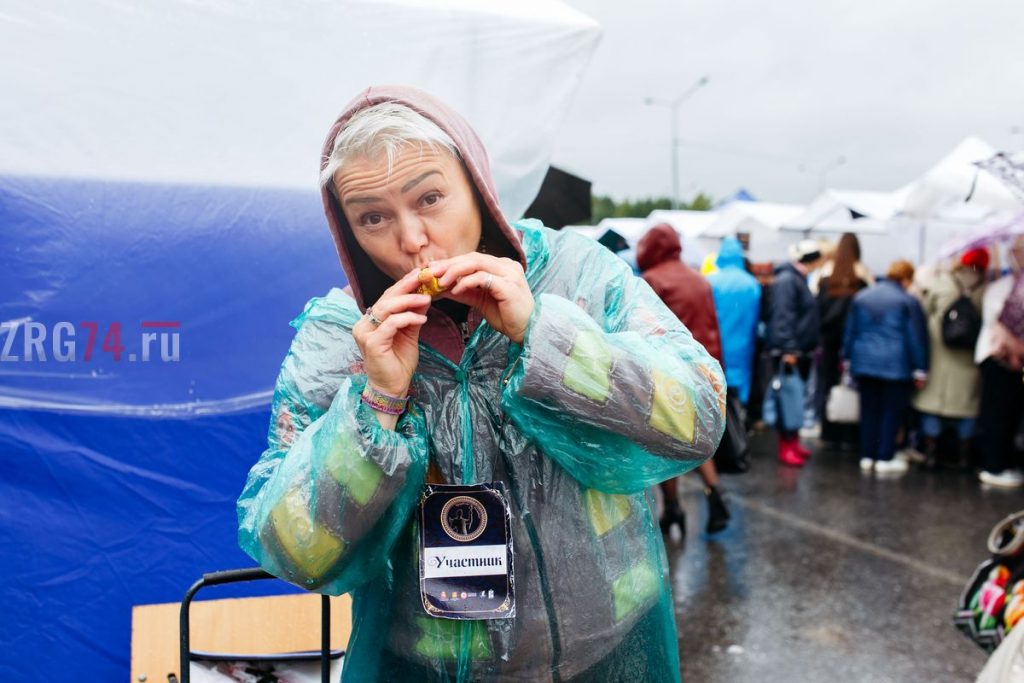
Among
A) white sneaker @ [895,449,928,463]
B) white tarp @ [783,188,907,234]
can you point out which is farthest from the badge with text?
white tarp @ [783,188,907,234]

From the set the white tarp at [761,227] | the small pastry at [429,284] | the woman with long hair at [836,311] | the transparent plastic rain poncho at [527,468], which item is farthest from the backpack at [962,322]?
the small pastry at [429,284]

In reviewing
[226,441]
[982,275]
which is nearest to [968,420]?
[982,275]

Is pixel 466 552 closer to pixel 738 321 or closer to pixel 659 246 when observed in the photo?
pixel 659 246

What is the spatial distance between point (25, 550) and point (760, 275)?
7.58 m

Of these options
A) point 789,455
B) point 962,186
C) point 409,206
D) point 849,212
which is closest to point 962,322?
point 962,186

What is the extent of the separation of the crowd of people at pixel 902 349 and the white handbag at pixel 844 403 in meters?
0.19

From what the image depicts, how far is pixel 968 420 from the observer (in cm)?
725

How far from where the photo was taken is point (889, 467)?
7281mm

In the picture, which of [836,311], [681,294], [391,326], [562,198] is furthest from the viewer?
[836,311]

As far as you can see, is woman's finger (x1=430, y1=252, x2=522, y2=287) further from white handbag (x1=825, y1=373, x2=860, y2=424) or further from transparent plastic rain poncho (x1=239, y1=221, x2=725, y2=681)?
white handbag (x1=825, y1=373, x2=860, y2=424)

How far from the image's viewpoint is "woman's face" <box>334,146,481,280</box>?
49.5 inches

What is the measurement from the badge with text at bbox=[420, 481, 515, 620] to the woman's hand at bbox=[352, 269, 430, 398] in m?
0.20

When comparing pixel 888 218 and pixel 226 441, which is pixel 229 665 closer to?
pixel 226 441

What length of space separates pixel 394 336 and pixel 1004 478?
7.00 m
